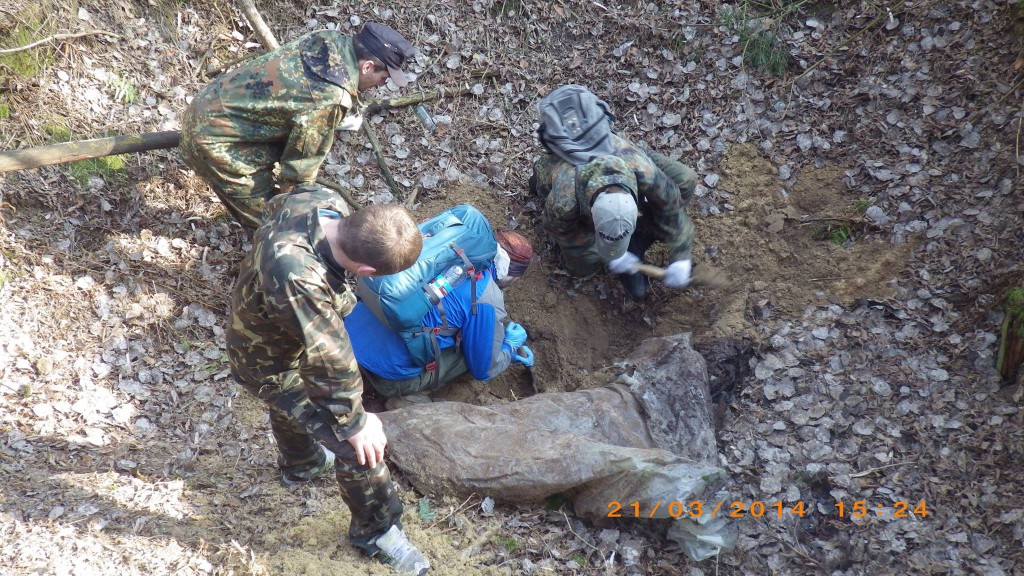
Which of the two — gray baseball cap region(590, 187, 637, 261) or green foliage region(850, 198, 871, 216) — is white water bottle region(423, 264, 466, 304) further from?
green foliage region(850, 198, 871, 216)

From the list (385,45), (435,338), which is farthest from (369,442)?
(385,45)

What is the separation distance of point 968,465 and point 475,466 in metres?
2.83

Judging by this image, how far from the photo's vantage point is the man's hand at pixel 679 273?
194 inches

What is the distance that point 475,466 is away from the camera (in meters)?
3.61

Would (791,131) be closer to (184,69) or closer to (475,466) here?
(475,466)

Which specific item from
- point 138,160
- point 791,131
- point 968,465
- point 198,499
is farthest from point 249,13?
point 968,465

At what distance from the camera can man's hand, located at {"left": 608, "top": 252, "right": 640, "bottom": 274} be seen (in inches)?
193

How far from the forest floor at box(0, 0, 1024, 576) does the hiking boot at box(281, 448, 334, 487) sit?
0.08 metres

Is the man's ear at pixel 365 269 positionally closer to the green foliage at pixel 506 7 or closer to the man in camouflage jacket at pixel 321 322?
the man in camouflage jacket at pixel 321 322
